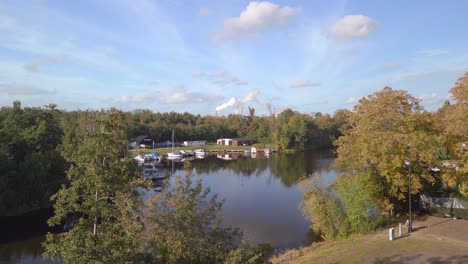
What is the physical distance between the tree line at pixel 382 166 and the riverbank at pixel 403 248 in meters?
1.74

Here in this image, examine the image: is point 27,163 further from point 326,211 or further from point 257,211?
point 326,211

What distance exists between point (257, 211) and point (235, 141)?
72419 millimetres

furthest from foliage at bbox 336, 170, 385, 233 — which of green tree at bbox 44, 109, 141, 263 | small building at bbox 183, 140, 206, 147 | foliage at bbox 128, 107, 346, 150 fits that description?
small building at bbox 183, 140, 206, 147

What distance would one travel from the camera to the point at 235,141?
4080 inches

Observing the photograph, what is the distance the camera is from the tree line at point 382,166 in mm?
19875

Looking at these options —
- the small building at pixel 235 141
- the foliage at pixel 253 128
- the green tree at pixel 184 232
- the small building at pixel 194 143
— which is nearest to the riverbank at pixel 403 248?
the green tree at pixel 184 232

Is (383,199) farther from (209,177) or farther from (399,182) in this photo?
(209,177)

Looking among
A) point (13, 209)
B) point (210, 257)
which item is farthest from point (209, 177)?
point (210, 257)

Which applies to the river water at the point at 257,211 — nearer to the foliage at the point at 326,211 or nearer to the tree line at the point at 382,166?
the foliage at the point at 326,211

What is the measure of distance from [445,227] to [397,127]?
19.4 ft

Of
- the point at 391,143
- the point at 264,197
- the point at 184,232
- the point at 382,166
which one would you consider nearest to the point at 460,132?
the point at 391,143

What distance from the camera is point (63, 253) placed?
8.57m

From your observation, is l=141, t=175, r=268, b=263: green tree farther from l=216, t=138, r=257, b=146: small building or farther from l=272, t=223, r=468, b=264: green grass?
l=216, t=138, r=257, b=146: small building

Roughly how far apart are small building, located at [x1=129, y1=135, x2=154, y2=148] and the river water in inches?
1431
